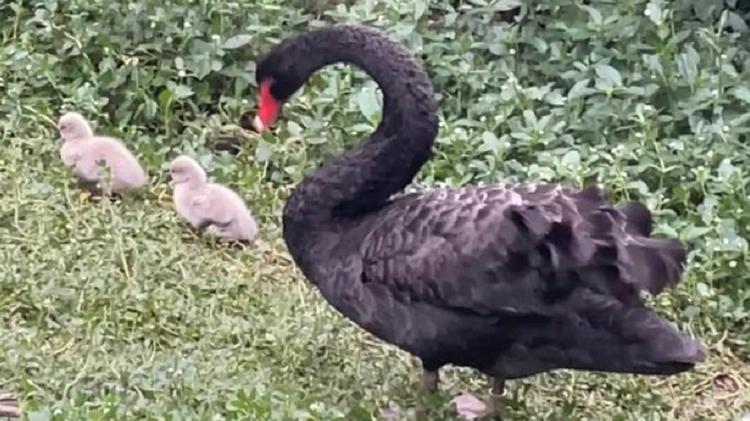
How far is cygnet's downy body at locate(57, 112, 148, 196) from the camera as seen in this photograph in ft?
14.9

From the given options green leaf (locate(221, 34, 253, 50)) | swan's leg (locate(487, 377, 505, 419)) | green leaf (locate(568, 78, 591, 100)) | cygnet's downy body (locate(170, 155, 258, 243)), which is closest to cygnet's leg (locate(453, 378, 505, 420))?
swan's leg (locate(487, 377, 505, 419))

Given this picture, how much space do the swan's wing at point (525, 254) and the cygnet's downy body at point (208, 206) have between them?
92 cm

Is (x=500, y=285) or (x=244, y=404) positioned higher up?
(x=500, y=285)

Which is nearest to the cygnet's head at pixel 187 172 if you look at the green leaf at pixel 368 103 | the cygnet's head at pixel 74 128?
the cygnet's head at pixel 74 128

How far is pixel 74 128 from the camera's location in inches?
183

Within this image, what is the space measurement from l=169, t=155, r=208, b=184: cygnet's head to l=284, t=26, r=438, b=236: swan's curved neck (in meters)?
0.68

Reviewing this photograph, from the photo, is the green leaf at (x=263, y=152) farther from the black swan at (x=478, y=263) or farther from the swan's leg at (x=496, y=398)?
the swan's leg at (x=496, y=398)

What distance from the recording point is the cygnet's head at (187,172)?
14.6 ft

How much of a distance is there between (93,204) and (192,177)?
0.31 meters

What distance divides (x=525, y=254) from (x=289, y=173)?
1.58m

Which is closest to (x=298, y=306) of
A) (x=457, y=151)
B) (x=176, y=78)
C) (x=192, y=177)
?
(x=192, y=177)

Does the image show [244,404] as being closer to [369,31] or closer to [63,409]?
[63,409]

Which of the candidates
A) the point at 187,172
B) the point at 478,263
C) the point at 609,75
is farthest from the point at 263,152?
the point at 478,263

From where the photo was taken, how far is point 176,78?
202 inches
